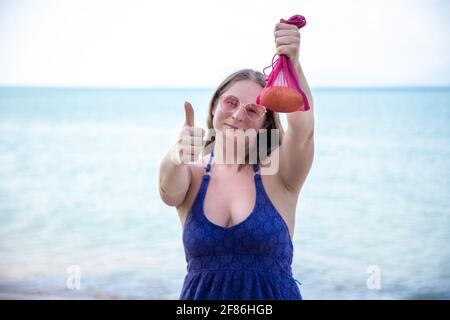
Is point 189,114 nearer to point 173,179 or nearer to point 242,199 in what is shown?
point 173,179

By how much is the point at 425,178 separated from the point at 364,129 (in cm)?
474

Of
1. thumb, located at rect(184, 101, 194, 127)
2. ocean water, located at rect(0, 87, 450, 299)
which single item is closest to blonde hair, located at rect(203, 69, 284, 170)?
thumb, located at rect(184, 101, 194, 127)

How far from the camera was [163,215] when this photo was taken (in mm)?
7082

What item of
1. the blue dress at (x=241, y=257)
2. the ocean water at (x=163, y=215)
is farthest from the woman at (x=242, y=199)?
the ocean water at (x=163, y=215)

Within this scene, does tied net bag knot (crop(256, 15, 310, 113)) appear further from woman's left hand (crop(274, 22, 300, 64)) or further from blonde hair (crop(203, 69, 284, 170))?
blonde hair (crop(203, 69, 284, 170))

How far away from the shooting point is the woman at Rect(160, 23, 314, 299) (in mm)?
1624

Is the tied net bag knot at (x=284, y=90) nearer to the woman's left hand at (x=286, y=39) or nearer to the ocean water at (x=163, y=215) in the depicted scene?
the woman's left hand at (x=286, y=39)

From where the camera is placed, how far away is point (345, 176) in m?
8.86

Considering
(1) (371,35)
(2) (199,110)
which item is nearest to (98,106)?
(2) (199,110)

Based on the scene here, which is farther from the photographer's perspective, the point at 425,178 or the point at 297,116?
the point at 425,178

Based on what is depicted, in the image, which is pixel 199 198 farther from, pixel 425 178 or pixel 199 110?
pixel 199 110

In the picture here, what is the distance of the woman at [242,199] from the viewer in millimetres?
1624

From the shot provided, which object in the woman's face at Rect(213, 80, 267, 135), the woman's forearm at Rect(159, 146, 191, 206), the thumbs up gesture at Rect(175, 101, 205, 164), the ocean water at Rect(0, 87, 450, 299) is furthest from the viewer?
the ocean water at Rect(0, 87, 450, 299)

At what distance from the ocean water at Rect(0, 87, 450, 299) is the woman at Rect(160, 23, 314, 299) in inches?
94.8
